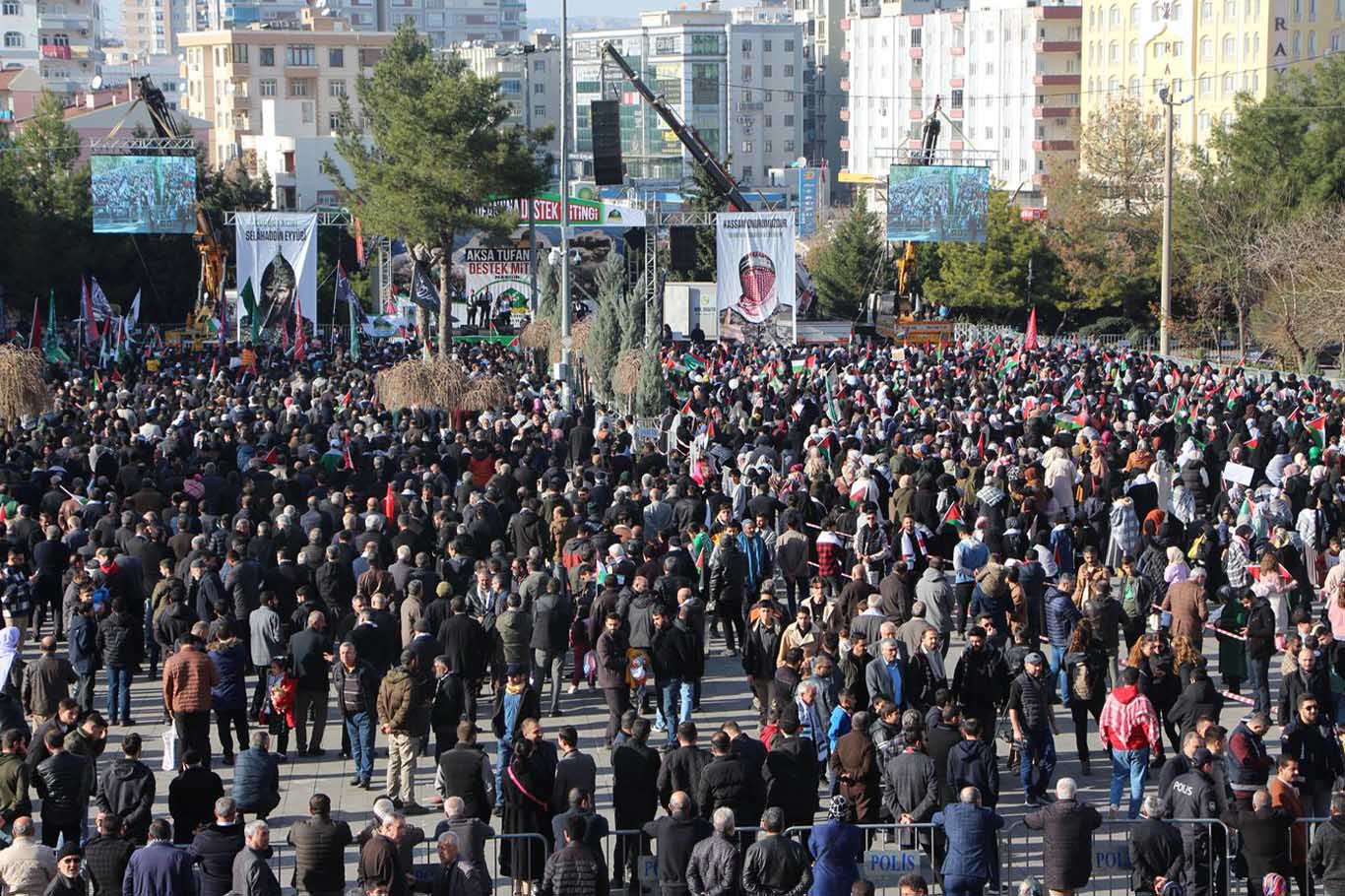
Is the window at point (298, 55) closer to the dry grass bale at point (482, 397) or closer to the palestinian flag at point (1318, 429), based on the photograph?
the dry grass bale at point (482, 397)

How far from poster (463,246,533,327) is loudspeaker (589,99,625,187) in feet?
44.0

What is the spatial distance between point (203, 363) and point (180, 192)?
11.1 metres

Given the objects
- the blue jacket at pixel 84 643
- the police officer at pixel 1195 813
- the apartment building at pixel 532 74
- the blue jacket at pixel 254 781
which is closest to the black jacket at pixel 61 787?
the blue jacket at pixel 254 781

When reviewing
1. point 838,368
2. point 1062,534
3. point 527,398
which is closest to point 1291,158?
point 838,368

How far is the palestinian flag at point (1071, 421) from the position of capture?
81.2 feet

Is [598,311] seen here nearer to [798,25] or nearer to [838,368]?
[838,368]

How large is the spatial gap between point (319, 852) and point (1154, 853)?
4289mm

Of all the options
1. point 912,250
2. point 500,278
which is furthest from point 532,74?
point 500,278

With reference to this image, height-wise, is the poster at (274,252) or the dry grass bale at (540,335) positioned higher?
the poster at (274,252)

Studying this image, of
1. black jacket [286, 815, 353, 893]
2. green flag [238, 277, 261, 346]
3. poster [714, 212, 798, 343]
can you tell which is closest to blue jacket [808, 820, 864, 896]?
black jacket [286, 815, 353, 893]

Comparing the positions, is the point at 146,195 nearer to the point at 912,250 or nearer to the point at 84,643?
the point at 912,250

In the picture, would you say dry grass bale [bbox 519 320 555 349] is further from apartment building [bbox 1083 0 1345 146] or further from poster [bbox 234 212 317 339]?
apartment building [bbox 1083 0 1345 146]

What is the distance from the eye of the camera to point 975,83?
388ft

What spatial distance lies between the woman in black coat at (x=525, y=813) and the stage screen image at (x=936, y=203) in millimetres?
37494
